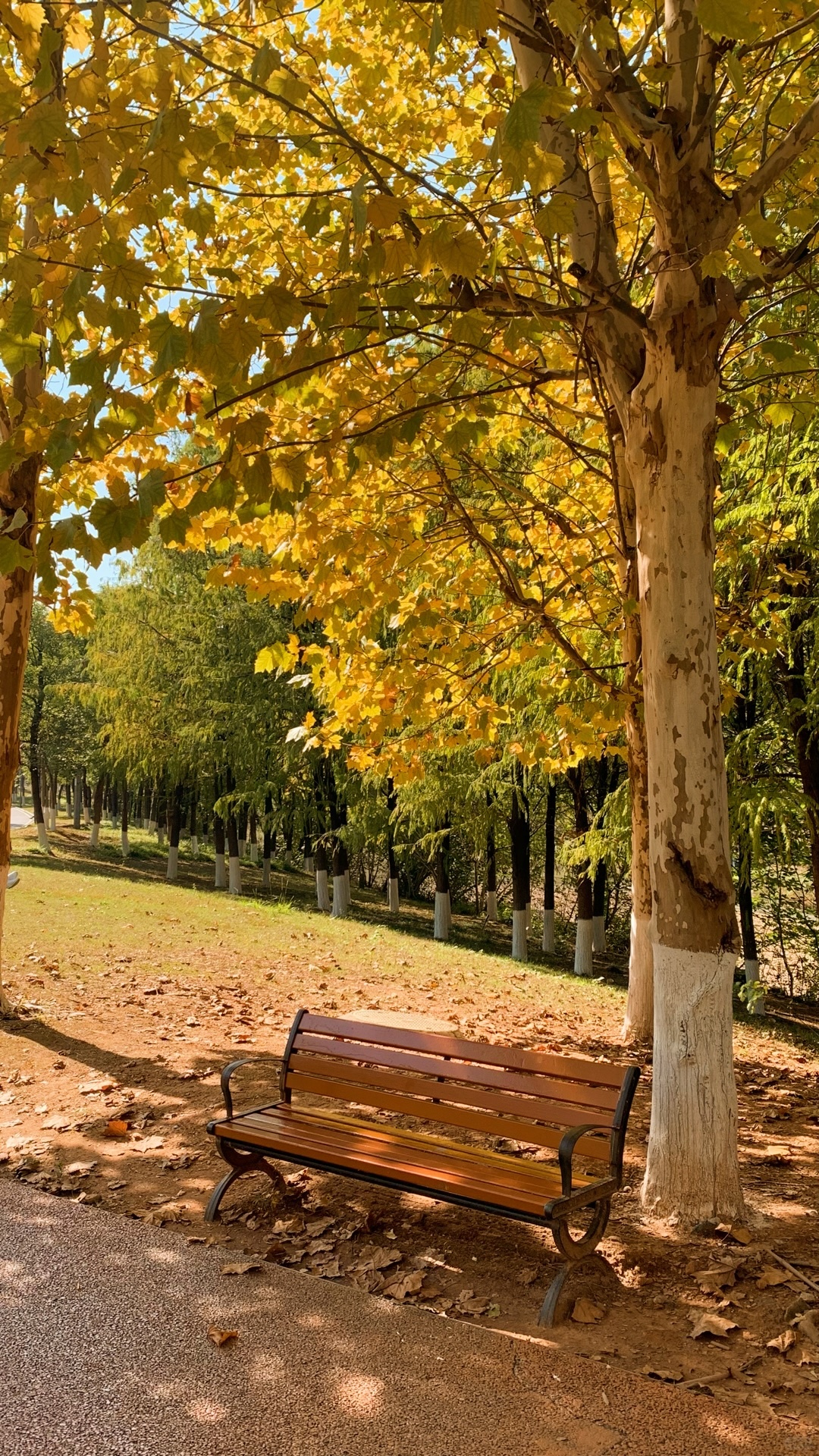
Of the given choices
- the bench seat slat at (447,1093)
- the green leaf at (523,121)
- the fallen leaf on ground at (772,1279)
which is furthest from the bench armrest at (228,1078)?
the green leaf at (523,121)

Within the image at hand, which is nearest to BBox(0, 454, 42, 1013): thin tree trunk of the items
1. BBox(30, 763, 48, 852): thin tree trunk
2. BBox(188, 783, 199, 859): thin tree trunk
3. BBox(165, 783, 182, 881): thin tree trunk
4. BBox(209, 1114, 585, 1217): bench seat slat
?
BBox(209, 1114, 585, 1217): bench seat slat

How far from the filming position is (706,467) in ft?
14.9

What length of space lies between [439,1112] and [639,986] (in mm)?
4113

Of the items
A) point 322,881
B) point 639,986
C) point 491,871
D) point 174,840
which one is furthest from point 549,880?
point 639,986

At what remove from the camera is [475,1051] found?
14.1 feet

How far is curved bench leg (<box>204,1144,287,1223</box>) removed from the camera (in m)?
4.46

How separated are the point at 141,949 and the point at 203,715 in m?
12.4

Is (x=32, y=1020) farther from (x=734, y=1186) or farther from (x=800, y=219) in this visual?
(x=800, y=219)

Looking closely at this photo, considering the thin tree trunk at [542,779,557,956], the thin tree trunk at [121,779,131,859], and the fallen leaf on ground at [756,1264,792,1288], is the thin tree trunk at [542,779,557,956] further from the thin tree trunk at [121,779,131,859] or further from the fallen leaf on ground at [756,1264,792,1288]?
the fallen leaf on ground at [756,1264,792,1288]

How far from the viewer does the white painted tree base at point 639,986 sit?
25.8ft

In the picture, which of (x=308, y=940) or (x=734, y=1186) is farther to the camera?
(x=308, y=940)

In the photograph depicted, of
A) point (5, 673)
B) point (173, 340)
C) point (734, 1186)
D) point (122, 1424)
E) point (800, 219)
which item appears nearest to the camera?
point (122, 1424)

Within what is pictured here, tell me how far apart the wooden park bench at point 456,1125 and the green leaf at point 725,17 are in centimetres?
334

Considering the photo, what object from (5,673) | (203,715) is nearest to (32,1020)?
(5,673)
